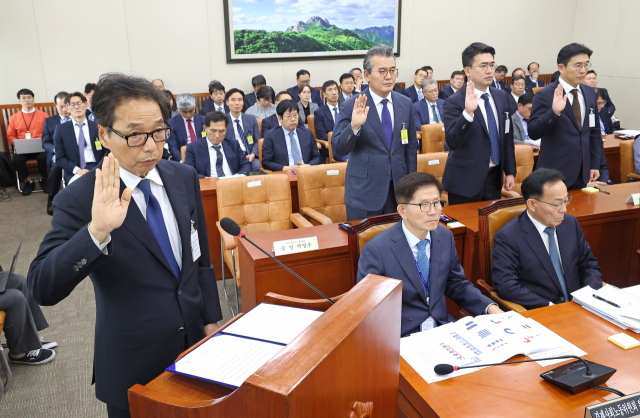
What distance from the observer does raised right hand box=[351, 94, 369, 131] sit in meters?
2.64

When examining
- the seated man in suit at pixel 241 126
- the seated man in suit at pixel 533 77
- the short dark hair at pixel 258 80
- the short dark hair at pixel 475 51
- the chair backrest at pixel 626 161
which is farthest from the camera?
the seated man in suit at pixel 533 77

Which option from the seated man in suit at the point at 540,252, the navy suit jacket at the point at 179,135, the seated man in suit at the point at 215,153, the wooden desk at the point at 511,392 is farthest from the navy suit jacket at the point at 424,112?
the wooden desk at the point at 511,392

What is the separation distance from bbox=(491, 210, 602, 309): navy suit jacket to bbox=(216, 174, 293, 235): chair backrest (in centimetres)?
159

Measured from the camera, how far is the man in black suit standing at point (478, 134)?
3.03 meters

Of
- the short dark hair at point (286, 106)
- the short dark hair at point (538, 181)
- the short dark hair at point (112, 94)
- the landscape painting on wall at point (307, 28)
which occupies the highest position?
the landscape painting on wall at point (307, 28)

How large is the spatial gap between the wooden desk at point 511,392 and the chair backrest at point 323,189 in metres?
2.10

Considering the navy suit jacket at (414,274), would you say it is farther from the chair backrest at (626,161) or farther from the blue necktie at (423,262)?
the chair backrest at (626,161)

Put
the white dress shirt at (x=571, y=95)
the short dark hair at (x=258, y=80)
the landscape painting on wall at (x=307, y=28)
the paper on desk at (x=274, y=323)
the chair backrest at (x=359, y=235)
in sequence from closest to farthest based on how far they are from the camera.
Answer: the paper on desk at (x=274, y=323) → the chair backrest at (x=359, y=235) → the white dress shirt at (x=571, y=95) → the short dark hair at (x=258, y=80) → the landscape painting on wall at (x=307, y=28)

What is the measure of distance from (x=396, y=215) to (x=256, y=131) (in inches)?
151

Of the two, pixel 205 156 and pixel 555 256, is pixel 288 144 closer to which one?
pixel 205 156

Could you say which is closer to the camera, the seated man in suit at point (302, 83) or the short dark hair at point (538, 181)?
the short dark hair at point (538, 181)

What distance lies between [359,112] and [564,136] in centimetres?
165

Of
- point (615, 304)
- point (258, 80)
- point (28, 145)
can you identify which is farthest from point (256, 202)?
point (28, 145)

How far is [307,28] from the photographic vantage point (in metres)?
8.55
